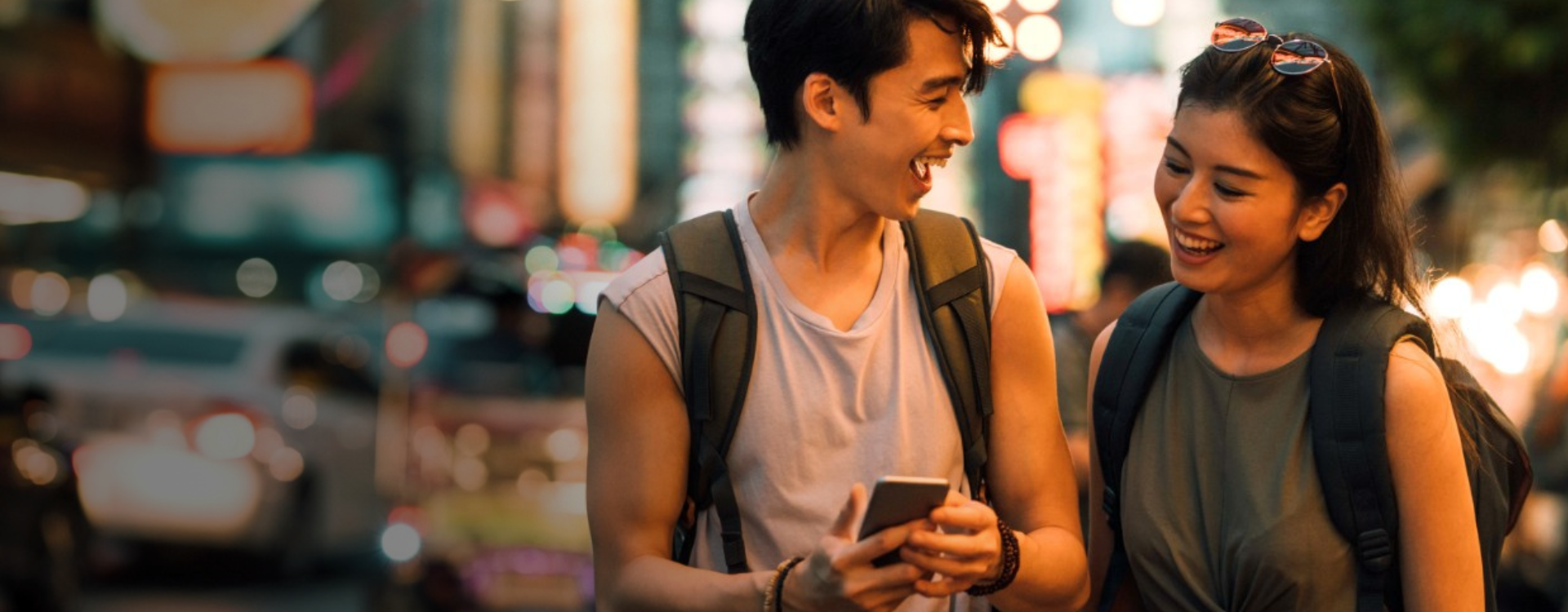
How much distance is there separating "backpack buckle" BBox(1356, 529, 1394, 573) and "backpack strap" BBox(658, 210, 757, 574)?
93 cm

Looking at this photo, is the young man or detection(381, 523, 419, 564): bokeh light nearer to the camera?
the young man

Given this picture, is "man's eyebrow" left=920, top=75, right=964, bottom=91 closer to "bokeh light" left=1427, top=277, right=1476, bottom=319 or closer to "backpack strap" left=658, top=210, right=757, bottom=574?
"backpack strap" left=658, top=210, right=757, bottom=574

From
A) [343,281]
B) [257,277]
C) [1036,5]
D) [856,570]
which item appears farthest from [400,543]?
[343,281]

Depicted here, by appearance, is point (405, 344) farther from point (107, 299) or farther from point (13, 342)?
point (107, 299)

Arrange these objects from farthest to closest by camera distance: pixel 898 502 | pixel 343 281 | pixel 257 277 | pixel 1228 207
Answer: pixel 343 281
pixel 257 277
pixel 1228 207
pixel 898 502

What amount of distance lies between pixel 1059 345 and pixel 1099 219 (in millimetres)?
12639

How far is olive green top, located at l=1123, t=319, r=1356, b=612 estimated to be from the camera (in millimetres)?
2916

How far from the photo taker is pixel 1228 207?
2984 mm

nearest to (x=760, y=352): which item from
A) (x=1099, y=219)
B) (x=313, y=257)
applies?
(x=1099, y=219)

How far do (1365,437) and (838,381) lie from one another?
31.4 inches

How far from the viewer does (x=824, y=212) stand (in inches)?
125

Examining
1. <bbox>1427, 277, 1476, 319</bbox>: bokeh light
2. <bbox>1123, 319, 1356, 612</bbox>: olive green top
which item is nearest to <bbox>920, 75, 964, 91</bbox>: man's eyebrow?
<bbox>1123, 319, 1356, 612</bbox>: olive green top

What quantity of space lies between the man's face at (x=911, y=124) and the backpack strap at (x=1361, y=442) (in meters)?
0.66

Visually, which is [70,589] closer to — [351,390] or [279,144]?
[351,390]
